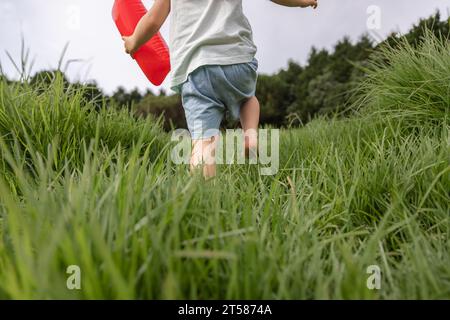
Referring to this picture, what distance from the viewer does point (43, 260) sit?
538 millimetres

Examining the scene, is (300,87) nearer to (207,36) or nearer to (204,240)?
(207,36)

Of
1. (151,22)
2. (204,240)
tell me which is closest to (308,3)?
(151,22)

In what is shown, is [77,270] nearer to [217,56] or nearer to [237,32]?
[217,56]

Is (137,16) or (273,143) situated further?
(273,143)

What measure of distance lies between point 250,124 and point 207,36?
1.42 ft

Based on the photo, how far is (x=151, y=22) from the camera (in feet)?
5.41

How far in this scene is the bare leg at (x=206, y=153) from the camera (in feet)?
5.06

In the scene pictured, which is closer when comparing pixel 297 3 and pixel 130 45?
pixel 130 45

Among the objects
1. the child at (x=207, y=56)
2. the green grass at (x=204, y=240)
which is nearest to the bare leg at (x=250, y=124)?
the child at (x=207, y=56)

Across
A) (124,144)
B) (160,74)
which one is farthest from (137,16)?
(124,144)

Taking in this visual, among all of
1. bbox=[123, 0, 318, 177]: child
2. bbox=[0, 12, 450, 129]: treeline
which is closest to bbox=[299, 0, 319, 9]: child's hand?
bbox=[123, 0, 318, 177]: child

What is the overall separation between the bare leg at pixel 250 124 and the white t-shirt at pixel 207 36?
0.73 ft
